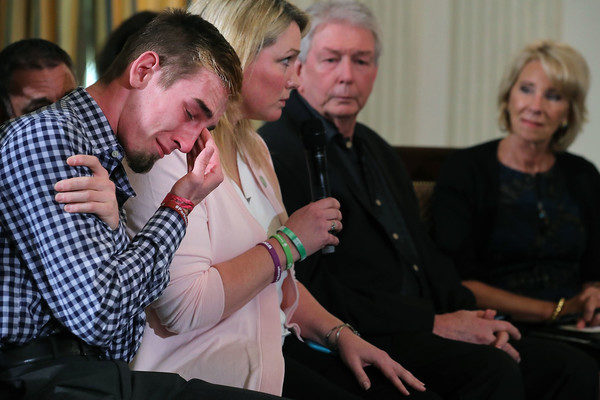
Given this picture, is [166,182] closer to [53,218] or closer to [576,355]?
[53,218]

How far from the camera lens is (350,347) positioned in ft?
5.62

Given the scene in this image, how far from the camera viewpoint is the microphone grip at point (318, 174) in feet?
5.66

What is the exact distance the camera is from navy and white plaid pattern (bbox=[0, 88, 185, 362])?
1.07m

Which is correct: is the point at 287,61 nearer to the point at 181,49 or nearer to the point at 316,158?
the point at 316,158

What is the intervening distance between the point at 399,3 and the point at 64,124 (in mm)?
2814

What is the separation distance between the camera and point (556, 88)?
2.71 metres

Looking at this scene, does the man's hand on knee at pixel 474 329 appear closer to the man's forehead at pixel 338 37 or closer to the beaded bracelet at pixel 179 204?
the man's forehead at pixel 338 37

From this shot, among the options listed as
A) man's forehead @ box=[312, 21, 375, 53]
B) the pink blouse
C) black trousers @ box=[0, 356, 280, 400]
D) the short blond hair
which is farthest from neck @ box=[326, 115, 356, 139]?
black trousers @ box=[0, 356, 280, 400]

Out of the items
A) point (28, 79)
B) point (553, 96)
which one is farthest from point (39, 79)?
point (553, 96)

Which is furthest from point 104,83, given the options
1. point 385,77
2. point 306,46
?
point 385,77

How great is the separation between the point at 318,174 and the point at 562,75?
1374 millimetres

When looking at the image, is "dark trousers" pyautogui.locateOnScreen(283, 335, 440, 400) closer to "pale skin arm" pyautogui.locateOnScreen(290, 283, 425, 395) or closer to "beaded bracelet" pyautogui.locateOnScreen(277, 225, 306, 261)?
"pale skin arm" pyautogui.locateOnScreen(290, 283, 425, 395)

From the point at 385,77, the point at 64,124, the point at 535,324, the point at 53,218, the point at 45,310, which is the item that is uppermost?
the point at 64,124

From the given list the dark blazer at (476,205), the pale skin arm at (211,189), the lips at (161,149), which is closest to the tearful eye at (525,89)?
the dark blazer at (476,205)
